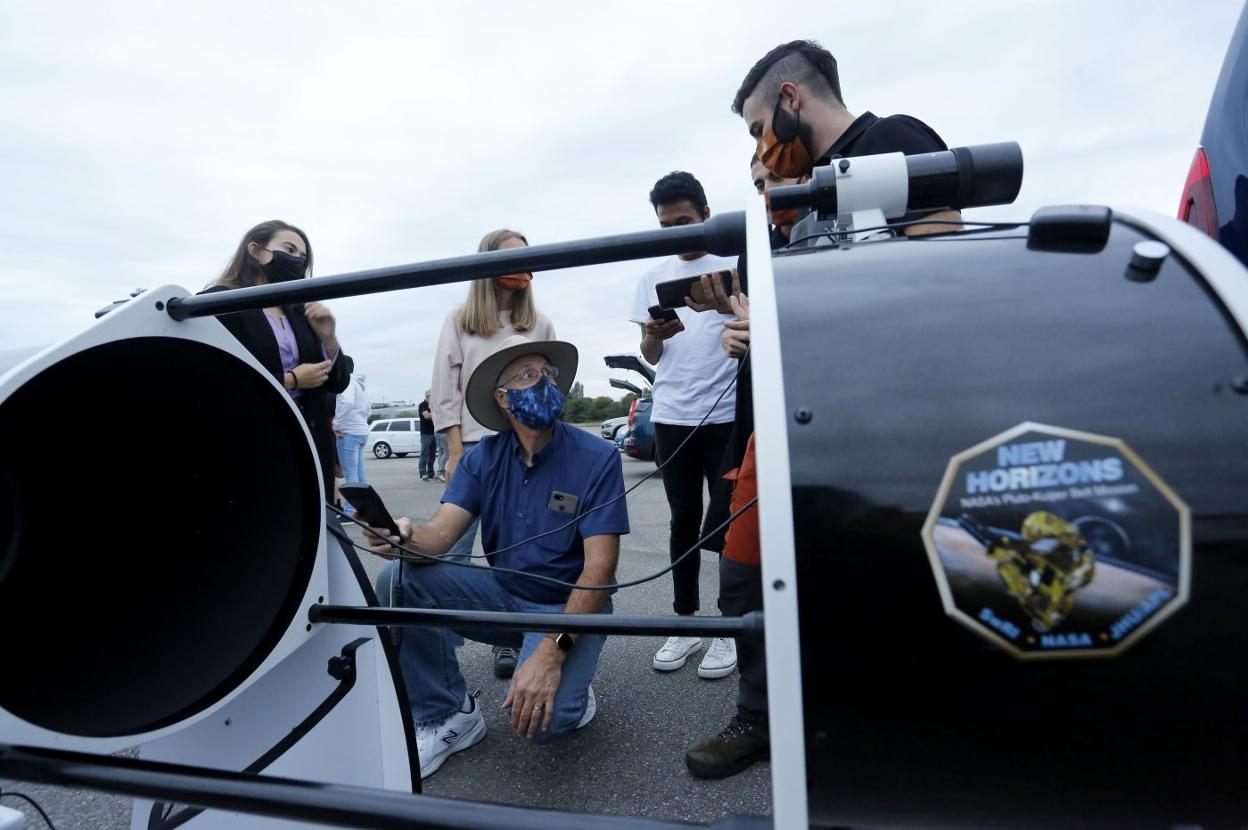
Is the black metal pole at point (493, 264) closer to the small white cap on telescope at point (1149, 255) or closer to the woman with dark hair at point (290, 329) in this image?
the small white cap on telescope at point (1149, 255)

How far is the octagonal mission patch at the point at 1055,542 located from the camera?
0.60 metres

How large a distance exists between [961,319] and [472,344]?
86.2 inches

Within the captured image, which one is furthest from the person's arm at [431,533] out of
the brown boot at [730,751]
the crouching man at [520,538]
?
the brown boot at [730,751]

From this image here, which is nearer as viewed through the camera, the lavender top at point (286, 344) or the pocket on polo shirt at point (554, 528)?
the pocket on polo shirt at point (554, 528)

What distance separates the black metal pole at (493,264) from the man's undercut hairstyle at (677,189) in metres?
1.64

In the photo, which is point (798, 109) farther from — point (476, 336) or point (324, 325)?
point (324, 325)

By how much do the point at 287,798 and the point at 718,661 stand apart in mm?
1966

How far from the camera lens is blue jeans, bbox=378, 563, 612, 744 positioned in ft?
6.82

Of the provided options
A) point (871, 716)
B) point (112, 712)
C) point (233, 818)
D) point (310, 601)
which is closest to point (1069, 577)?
point (871, 716)

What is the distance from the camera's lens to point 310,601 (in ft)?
4.78

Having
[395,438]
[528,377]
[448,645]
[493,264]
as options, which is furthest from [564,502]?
[395,438]

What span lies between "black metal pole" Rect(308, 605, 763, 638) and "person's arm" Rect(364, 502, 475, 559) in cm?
35

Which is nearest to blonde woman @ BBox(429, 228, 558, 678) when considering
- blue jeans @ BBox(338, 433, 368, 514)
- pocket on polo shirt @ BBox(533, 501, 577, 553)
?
pocket on polo shirt @ BBox(533, 501, 577, 553)

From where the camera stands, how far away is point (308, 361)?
8.83 ft
